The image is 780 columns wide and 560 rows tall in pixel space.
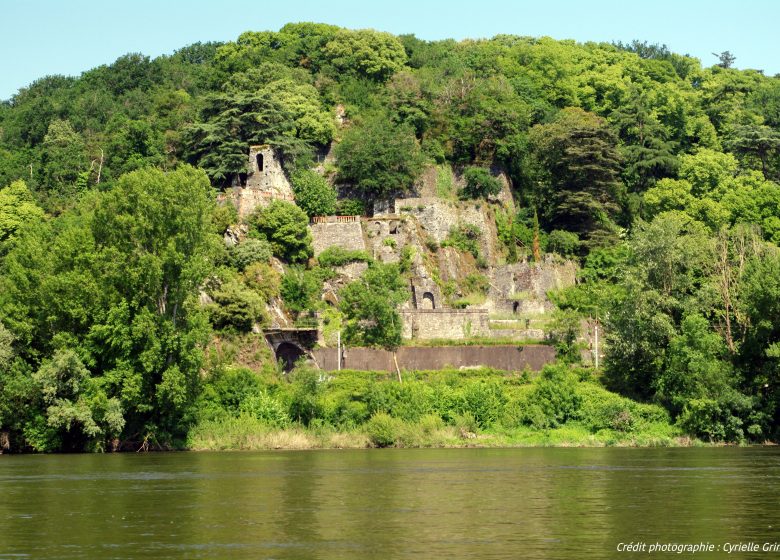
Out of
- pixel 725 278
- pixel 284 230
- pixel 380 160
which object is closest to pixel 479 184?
pixel 380 160

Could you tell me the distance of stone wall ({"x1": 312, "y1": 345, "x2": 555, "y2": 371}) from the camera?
63.2m

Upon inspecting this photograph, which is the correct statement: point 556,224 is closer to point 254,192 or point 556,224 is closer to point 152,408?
point 254,192

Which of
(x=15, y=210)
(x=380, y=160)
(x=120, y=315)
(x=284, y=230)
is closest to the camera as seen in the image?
(x=120, y=315)

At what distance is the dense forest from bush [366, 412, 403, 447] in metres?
3.70

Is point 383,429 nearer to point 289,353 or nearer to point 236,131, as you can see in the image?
point 289,353

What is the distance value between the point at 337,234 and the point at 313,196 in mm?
3571

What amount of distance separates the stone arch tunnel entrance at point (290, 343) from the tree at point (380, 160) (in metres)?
14.4

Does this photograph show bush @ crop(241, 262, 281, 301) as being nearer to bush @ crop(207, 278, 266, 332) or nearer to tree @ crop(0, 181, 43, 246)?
bush @ crop(207, 278, 266, 332)

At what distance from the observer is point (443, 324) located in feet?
219

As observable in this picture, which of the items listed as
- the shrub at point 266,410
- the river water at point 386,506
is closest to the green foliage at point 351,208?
the shrub at point 266,410

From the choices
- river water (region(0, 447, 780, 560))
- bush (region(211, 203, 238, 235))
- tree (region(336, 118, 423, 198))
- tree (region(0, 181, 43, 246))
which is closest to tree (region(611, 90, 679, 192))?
tree (region(336, 118, 423, 198))

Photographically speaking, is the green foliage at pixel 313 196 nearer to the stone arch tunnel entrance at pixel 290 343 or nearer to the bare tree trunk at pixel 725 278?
the stone arch tunnel entrance at pixel 290 343

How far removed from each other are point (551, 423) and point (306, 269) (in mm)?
19445

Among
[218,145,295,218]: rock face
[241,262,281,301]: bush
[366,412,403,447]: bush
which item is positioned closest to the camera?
[366,412,403,447]: bush
